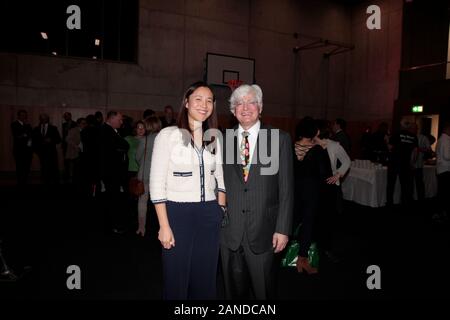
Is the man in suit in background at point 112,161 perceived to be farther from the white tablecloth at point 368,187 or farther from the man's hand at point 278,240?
the white tablecloth at point 368,187

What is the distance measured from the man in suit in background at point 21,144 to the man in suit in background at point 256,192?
6804 mm

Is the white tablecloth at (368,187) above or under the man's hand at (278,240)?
under

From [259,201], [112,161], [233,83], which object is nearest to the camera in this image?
[259,201]

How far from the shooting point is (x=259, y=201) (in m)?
1.81

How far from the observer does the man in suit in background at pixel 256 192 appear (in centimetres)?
181

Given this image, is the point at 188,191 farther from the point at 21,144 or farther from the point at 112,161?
the point at 21,144

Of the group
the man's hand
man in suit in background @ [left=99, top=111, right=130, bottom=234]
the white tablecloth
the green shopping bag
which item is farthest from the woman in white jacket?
the white tablecloth

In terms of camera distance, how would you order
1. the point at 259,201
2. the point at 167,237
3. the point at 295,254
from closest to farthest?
the point at 167,237 → the point at 259,201 → the point at 295,254

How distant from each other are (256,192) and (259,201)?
0.05 m

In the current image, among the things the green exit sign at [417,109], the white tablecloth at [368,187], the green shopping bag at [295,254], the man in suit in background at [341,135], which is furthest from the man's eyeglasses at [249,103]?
the green exit sign at [417,109]

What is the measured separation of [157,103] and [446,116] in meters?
8.36

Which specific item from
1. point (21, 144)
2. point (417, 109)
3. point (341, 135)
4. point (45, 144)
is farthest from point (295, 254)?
point (417, 109)

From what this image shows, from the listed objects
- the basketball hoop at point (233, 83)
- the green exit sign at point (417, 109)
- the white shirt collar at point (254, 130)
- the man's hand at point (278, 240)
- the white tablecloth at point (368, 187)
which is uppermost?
the basketball hoop at point (233, 83)
